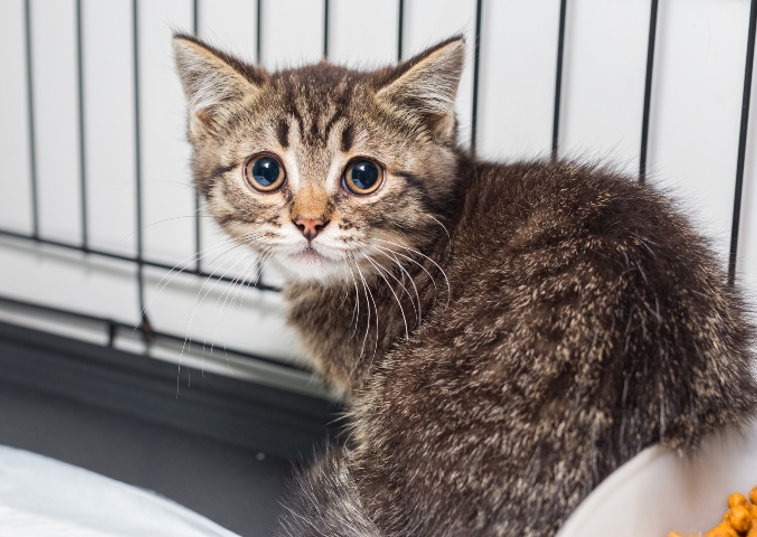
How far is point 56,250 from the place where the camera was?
254 centimetres

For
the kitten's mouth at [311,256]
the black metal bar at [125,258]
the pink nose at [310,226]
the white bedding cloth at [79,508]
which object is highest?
the pink nose at [310,226]

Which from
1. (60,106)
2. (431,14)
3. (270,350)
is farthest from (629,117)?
(60,106)

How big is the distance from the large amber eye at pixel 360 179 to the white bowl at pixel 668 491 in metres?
0.64

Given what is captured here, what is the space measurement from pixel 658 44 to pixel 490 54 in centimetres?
36

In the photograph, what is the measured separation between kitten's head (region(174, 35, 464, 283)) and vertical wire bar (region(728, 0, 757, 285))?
56cm

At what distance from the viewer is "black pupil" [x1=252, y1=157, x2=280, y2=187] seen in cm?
149

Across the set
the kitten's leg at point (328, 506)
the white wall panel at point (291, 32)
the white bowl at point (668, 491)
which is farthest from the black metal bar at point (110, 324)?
the white bowl at point (668, 491)

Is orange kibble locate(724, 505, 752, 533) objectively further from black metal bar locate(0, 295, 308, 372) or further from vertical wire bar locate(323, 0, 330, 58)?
vertical wire bar locate(323, 0, 330, 58)

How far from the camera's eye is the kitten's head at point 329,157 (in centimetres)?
144

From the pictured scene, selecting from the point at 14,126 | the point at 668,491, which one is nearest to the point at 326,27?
the point at 14,126

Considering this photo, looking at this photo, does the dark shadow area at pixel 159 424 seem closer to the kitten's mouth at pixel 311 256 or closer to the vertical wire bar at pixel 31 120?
the vertical wire bar at pixel 31 120

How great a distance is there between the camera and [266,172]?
1.49 meters

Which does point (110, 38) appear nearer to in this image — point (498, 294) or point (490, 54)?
point (490, 54)

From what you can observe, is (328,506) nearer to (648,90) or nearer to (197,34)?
(648,90)
